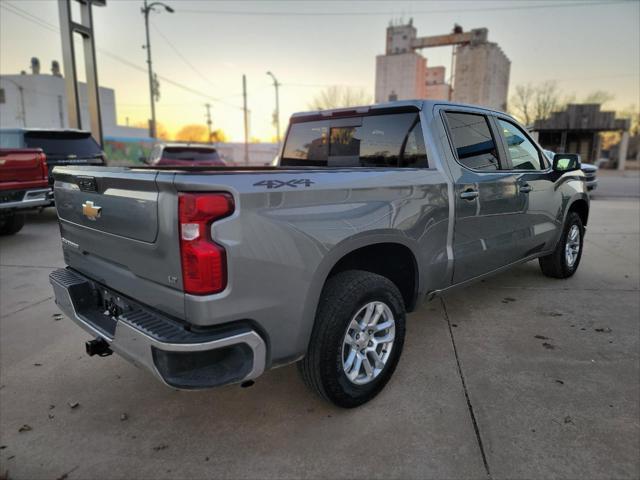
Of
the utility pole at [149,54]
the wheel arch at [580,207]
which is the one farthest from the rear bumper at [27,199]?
the utility pole at [149,54]

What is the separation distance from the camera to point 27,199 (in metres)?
7.28

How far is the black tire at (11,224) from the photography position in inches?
311

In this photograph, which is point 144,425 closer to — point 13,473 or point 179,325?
point 13,473

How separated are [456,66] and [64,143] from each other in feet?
246

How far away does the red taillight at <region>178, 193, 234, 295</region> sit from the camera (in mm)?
1849

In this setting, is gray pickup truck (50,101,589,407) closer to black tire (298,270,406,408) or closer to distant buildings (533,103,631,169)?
black tire (298,270,406,408)

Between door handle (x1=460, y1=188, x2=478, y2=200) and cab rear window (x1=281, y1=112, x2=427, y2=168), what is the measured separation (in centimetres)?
39

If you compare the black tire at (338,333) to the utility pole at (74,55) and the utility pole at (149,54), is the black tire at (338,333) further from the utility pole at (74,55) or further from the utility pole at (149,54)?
the utility pole at (149,54)

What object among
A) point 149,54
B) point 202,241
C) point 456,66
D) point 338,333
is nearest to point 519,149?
point 338,333

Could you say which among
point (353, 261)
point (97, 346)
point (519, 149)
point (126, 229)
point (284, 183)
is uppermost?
point (519, 149)

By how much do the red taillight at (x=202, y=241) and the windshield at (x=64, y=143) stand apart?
9.10 m

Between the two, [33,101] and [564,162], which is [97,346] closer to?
[564,162]

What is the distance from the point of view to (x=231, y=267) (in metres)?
1.90

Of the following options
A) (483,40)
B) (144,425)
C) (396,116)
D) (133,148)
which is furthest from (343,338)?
(483,40)
